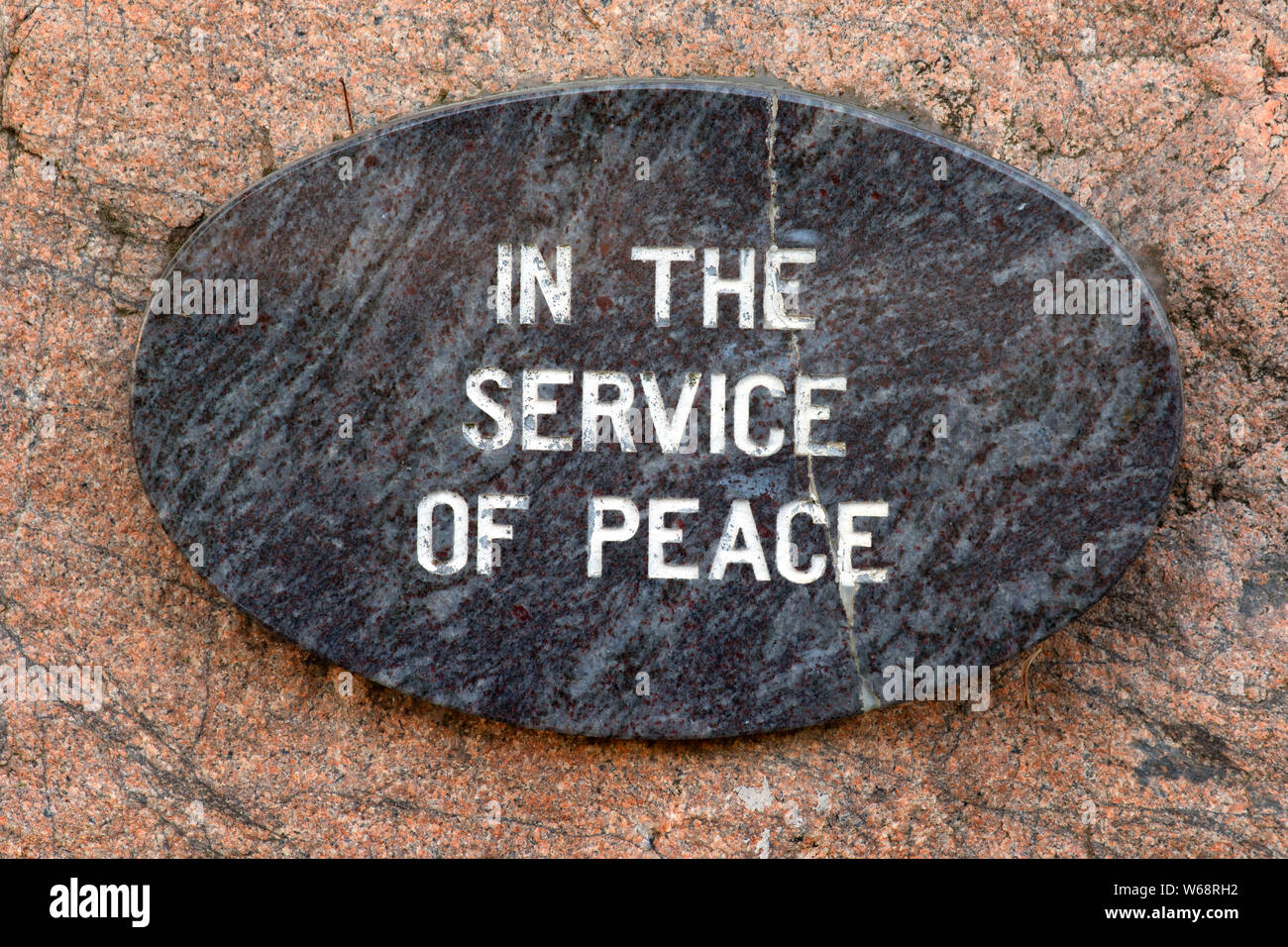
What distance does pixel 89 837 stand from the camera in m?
1.88

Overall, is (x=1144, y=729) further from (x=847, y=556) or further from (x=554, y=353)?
(x=554, y=353)

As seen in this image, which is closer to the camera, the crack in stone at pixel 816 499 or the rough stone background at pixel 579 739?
the crack in stone at pixel 816 499

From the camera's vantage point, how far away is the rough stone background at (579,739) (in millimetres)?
1808

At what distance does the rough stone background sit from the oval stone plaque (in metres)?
0.17

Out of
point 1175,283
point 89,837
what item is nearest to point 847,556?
point 1175,283

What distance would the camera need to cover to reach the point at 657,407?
1.74 m

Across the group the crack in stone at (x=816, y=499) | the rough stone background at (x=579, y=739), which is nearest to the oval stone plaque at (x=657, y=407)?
the crack in stone at (x=816, y=499)

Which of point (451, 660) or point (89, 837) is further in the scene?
point (89, 837)

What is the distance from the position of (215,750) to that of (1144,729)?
5.59 feet

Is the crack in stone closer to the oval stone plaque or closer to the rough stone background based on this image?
the oval stone plaque

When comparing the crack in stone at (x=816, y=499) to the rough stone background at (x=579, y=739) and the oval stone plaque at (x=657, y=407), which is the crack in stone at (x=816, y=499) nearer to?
the oval stone plaque at (x=657, y=407)

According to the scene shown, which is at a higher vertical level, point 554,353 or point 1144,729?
point 554,353

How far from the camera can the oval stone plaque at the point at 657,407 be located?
1697 millimetres

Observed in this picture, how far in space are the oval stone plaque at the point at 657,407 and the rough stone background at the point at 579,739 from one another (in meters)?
0.17
